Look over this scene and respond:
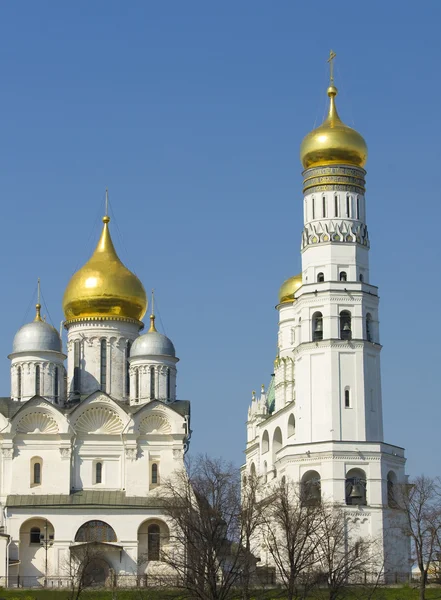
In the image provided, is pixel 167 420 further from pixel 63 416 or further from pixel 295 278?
pixel 295 278

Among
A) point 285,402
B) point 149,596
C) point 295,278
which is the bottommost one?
point 149,596

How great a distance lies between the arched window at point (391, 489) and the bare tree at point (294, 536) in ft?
11.3

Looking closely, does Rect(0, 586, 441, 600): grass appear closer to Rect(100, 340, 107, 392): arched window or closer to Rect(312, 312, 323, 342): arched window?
Rect(312, 312, 323, 342): arched window

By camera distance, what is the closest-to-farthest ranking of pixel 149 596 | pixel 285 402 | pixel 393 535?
pixel 149 596
pixel 393 535
pixel 285 402

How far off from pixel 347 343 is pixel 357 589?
9.82 m

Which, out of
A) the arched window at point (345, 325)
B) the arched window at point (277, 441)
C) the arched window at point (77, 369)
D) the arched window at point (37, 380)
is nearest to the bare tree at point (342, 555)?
the arched window at point (345, 325)

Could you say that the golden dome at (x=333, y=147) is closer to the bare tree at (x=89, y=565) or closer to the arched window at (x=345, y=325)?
the arched window at (x=345, y=325)

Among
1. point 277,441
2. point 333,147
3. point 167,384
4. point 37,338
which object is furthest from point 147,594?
point 333,147

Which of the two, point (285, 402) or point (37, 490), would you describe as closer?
point (37, 490)

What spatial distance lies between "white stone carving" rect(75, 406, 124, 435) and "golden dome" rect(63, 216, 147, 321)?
191 inches

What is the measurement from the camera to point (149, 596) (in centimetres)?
4716

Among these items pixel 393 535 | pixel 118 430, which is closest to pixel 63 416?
pixel 118 430

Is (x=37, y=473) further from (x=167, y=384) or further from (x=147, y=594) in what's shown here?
(x=147, y=594)

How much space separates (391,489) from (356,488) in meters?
1.73
